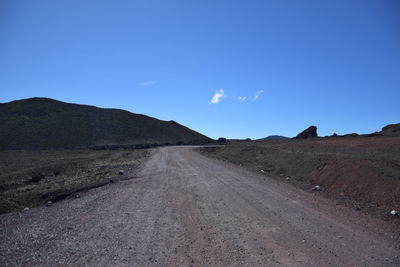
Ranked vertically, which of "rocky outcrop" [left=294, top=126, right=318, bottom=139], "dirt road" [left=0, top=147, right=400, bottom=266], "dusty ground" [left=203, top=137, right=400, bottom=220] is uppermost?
"rocky outcrop" [left=294, top=126, right=318, bottom=139]

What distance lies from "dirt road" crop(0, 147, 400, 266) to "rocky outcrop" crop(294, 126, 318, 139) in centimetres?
4656

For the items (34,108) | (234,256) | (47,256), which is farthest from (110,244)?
(34,108)

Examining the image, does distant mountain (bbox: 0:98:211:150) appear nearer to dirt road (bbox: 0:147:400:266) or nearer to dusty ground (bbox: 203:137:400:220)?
dusty ground (bbox: 203:137:400:220)

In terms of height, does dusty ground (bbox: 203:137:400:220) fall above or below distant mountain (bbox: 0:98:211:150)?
below

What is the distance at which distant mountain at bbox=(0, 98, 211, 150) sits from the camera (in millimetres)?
70588

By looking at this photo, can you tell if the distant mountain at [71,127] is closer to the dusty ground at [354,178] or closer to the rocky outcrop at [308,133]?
the rocky outcrop at [308,133]

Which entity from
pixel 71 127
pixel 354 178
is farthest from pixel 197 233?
pixel 71 127

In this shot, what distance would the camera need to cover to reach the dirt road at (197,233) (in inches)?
198

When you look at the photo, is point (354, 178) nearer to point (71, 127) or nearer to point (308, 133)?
point (308, 133)

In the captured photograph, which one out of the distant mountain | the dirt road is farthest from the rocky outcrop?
the dirt road

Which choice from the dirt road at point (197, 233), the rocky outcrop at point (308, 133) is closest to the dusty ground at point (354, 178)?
the dirt road at point (197, 233)

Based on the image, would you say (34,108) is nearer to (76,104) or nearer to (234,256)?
(76,104)

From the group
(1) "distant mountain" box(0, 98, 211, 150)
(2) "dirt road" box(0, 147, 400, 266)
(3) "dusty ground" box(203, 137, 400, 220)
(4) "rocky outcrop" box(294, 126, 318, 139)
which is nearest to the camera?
(2) "dirt road" box(0, 147, 400, 266)

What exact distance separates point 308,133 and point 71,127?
66959 millimetres
